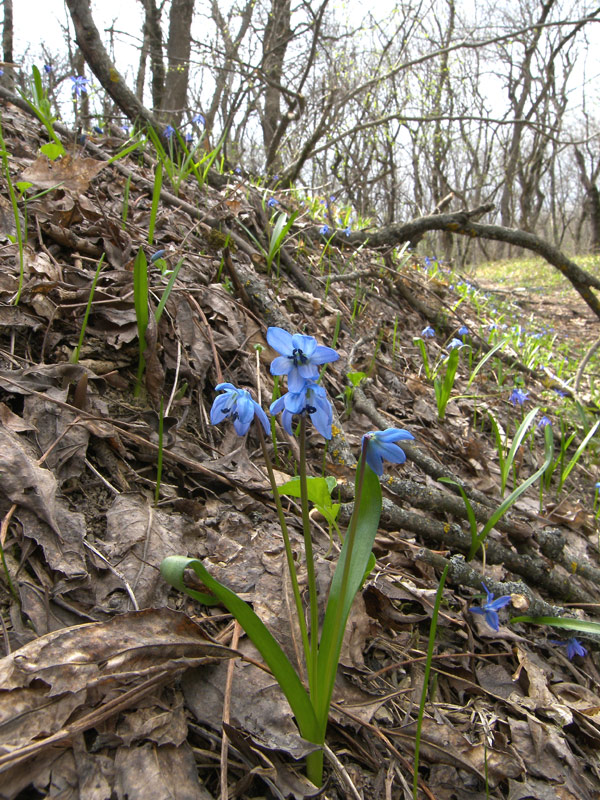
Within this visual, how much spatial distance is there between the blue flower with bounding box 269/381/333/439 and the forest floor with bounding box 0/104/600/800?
19.1 inches

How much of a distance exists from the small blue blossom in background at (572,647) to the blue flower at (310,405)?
117 centimetres

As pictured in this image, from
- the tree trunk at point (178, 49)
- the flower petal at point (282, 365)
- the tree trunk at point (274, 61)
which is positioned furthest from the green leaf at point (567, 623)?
the tree trunk at point (178, 49)

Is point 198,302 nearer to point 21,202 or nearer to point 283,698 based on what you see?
point 21,202

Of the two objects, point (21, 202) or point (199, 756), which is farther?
point (21, 202)

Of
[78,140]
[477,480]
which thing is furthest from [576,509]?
[78,140]

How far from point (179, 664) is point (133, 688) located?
10cm

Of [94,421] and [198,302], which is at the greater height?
[198,302]

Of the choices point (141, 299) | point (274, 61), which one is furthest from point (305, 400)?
point (274, 61)

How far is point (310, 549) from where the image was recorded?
956mm

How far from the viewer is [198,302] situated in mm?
2186

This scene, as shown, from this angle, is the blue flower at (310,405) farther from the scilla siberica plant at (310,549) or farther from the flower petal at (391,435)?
the flower petal at (391,435)

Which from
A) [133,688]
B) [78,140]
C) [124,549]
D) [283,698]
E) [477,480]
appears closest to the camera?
[133,688]

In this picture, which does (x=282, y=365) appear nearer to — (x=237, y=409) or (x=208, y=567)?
(x=237, y=409)

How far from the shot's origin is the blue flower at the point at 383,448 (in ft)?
3.20
